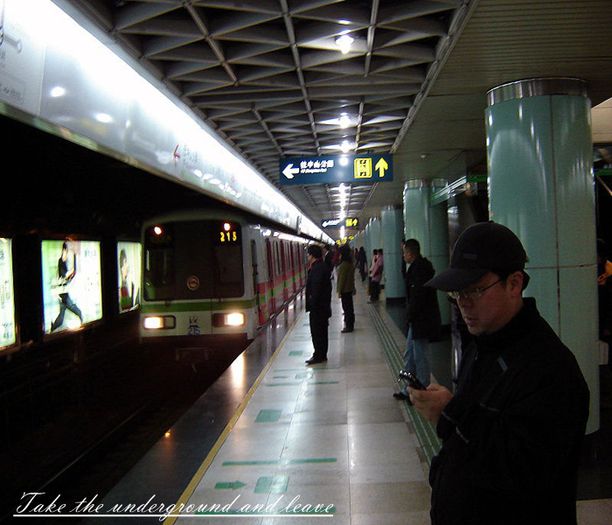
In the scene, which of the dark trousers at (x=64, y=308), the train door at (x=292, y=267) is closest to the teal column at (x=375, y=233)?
the train door at (x=292, y=267)

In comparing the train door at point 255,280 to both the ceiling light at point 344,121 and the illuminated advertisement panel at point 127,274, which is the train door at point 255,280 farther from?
the illuminated advertisement panel at point 127,274

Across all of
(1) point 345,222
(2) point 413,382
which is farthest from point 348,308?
(1) point 345,222

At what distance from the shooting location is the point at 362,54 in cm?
557

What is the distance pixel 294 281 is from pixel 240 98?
Answer: 14.1 metres

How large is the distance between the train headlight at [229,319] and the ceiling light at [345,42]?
203 inches

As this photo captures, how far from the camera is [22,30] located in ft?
11.5

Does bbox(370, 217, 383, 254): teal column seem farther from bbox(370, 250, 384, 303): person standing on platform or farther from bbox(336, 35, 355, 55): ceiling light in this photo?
bbox(336, 35, 355, 55): ceiling light

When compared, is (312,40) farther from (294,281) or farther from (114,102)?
(294,281)

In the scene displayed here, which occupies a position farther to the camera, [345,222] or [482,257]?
[345,222]

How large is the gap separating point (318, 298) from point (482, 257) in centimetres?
694

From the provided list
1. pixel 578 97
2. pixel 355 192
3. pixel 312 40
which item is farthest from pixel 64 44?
pixel 355 192

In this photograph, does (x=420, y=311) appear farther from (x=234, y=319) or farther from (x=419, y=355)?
(x=234, y=319)

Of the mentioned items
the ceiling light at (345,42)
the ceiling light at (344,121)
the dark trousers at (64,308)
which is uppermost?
the ceiling light at (344,121)

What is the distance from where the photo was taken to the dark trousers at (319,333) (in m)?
8.74
